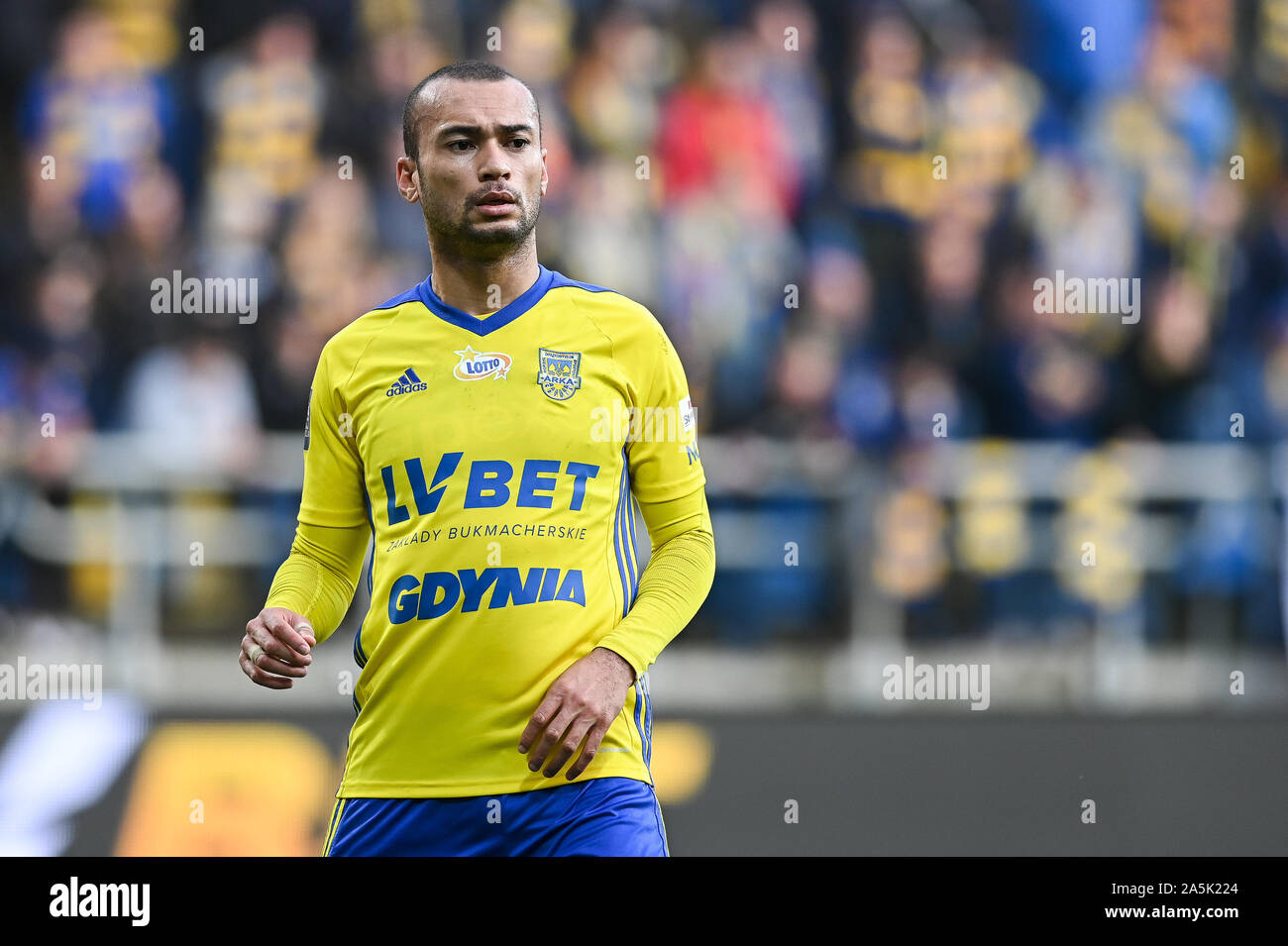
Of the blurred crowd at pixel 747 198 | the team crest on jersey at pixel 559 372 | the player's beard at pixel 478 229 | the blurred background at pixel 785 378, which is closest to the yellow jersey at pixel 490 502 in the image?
the team crest on jersey at pixel 559 372

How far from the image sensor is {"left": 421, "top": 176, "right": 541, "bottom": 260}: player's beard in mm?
3266

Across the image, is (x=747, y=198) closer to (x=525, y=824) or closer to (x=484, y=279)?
(x=484, y=279)

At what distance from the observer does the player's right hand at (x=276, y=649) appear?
9.76 ft

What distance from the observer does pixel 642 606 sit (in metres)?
3.14

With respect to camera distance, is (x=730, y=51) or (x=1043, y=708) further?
(x=730, y=51)

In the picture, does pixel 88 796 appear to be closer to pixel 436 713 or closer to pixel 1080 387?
pixel 436 713

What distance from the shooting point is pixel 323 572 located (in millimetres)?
3439

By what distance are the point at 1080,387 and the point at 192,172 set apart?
14.1 feet

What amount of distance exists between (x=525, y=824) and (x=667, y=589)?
0.51 metres

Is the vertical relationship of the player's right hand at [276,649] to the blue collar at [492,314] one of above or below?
below

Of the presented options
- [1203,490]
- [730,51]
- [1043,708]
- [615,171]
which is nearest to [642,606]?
[1043,708]

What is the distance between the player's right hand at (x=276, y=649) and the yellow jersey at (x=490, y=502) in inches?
9.2

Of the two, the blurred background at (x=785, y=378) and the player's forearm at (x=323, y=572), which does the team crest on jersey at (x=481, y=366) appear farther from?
the blurred background at (x=785, y=378)
